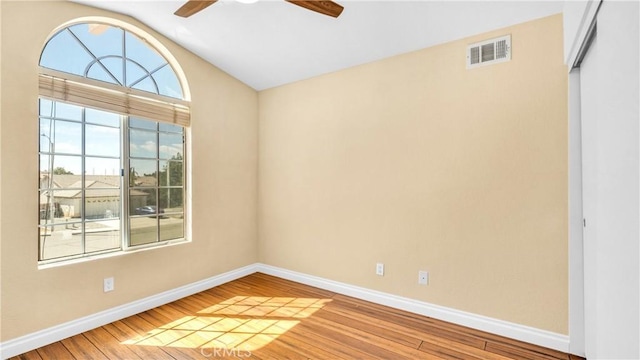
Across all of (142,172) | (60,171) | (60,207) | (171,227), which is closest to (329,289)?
(171,227)

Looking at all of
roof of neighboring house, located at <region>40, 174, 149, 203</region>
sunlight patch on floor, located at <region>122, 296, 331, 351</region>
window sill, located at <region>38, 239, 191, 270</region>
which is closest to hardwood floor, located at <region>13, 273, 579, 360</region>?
sunlight patch on floor, located at <region>122, 296, 331, 351</region>

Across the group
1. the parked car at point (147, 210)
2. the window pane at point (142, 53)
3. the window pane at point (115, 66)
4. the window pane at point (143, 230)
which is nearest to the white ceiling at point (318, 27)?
the window pane at point (142, 53)

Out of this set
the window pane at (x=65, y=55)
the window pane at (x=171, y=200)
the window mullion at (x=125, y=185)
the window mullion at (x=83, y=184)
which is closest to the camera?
the window pane at (x=65, y=55)

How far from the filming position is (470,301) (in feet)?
8.26

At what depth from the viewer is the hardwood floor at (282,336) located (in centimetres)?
215

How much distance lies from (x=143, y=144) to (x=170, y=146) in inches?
10.9

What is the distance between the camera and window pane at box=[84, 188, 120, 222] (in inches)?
103

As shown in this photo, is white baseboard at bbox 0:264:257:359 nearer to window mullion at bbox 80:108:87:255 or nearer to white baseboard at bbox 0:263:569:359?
white baseboard at bbox 0:263:569:359

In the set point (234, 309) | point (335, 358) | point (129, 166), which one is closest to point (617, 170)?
point (335, 358)

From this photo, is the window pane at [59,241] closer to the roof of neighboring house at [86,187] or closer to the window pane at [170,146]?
the roof of neighboring house at [86,187]

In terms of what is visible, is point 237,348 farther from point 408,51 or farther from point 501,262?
point 408,51

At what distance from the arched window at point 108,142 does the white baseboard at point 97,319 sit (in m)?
0.54

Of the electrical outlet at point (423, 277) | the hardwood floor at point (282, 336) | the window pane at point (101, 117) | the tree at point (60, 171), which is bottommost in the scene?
the hardwood floor at point (282, 336)

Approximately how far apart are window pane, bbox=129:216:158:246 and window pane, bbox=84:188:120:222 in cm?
18
